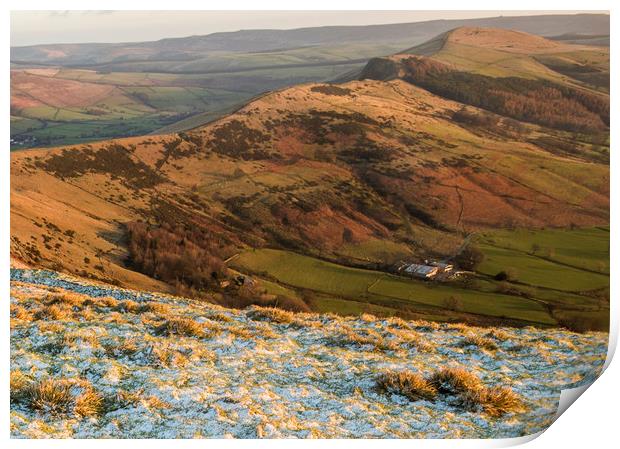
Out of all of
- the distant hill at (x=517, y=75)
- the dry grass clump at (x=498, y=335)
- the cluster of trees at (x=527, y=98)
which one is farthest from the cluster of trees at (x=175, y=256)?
the cluster of trees at (x=527, y=98)

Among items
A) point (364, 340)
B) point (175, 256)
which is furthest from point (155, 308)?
point (175, 256)

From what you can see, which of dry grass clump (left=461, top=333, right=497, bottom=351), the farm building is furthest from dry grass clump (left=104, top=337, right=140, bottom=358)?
the farm building

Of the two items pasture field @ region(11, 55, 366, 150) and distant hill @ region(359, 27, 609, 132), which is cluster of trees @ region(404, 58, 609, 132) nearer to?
distant hill @ region(359, 27, 609, 132)

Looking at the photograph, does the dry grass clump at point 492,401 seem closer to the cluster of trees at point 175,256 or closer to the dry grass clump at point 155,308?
the dry grass clump at point 155,308

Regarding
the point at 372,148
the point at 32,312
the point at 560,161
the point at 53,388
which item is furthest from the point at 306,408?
the point at 560,161

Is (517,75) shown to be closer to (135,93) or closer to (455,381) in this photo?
(455,381)
